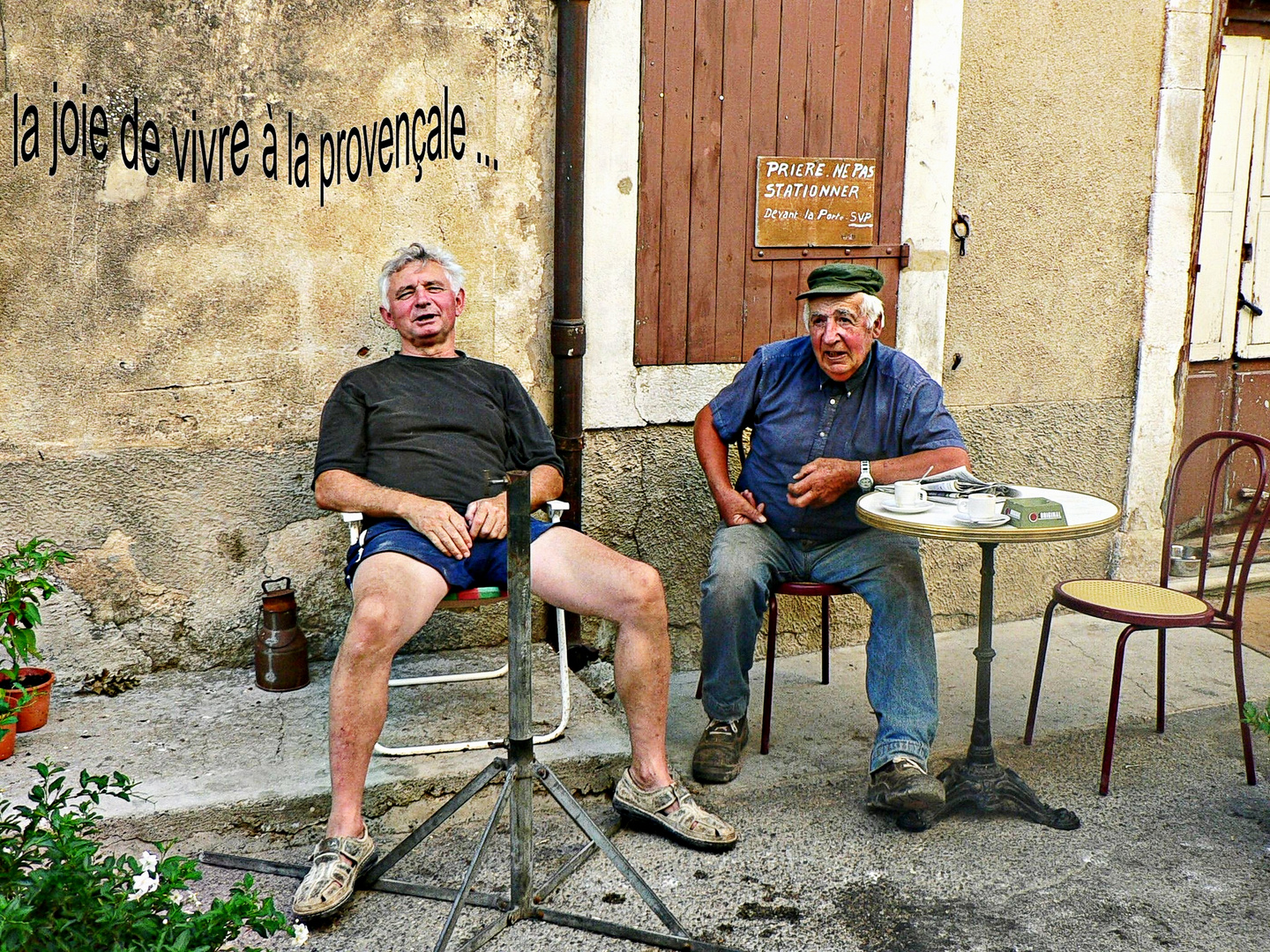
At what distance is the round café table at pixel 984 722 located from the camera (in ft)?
10.7

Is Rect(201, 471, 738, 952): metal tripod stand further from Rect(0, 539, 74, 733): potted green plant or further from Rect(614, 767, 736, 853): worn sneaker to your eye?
Rect(0, 539, 74, 733): potted green plant

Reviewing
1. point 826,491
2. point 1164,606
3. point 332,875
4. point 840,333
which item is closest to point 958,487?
point 826,491

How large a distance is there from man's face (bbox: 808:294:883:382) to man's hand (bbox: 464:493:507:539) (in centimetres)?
115

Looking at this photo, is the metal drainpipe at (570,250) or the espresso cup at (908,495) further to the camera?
the metal drainpipe at (570,250)

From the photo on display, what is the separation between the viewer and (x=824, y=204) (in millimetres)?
4453

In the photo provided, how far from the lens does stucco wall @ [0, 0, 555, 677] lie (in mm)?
3604

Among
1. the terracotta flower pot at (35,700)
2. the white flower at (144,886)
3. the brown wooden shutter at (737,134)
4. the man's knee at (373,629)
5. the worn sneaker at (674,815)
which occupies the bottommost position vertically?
the worn sneaker at (674,815)

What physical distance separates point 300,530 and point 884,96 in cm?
266

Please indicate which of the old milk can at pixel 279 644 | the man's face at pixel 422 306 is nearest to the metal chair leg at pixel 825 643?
the man's face at pixel 422 306

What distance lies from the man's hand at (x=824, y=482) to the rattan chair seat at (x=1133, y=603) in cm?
77

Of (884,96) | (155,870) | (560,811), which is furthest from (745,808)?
(884,96)

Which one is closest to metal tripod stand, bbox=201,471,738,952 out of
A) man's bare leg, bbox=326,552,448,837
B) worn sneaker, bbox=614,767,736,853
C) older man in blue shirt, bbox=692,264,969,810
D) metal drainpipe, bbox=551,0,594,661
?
man's bare leg, bbox=326,552,448,837

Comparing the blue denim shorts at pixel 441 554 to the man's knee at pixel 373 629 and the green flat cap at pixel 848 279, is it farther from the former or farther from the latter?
the green flat cap at pixel 848 279

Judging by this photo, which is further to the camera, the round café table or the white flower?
the round café table
